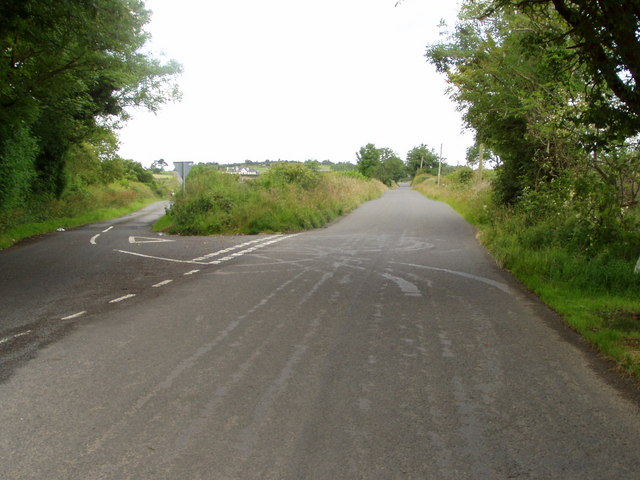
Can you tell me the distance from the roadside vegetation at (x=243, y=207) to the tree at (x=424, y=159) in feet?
331

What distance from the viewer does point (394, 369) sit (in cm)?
501

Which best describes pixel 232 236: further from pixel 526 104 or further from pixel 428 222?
pixel 526 104

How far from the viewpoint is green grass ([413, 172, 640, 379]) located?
607 centimetres

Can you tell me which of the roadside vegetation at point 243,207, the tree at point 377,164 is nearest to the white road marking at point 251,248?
the roadside vegetation at point 243,207

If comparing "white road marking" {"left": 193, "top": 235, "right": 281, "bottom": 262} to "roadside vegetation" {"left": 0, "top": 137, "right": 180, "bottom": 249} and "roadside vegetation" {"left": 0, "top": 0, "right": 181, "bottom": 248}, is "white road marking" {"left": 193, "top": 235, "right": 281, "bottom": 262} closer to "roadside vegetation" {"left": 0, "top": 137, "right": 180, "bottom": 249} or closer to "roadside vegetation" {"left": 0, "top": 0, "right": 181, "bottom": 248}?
"roadside vegetation" {"left": 0, "top": 0, "right": 181, "bottom": 248}

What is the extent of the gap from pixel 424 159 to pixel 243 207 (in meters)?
112

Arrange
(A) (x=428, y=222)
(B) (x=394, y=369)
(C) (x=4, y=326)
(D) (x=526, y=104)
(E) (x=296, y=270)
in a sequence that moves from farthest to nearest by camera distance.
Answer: (A) (x=428, y=222)
(D) (x=526, y=104)
(E) (x=296, y=270)
(C) (x=4, y=326)
(B) (x=394, y=369)

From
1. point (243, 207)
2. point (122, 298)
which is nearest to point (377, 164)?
point (243, 207)

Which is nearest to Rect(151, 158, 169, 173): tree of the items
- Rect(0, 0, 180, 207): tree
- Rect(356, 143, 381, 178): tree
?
Rect(356, 143, 381, 178): tree

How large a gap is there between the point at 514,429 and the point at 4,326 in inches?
230

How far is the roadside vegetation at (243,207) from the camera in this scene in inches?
837

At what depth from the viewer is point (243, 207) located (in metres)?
22.2

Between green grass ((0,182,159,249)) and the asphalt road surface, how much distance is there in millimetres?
12083

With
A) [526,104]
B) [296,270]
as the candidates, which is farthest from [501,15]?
[296,270]
